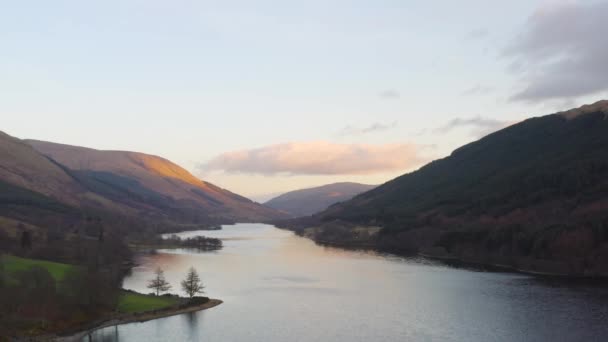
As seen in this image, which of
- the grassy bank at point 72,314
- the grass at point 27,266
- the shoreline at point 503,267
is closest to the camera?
the grassy bank at point 72,314

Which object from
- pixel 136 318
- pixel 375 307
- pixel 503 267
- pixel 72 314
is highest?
pixel 503 267

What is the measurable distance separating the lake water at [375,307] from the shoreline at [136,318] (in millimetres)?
1416

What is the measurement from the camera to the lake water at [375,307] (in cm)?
7131

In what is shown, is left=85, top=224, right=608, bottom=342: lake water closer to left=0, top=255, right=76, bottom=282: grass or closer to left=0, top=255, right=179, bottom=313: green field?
left=0, top=255, right=179, bottom=313: green field

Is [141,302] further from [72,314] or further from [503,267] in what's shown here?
[503,267]

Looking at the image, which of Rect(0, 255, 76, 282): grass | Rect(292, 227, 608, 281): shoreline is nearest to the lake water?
Rect(292, 227, 608, 281): shoreline

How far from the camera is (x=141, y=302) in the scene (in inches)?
3366

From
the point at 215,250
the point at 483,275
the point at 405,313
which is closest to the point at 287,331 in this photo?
the point at 405,313

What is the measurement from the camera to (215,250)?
196m

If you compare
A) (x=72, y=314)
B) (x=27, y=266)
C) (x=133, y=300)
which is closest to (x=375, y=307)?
(x=133, y=300)

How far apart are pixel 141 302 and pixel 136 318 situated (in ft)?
27.6

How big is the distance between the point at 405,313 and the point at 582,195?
119850 millimetres

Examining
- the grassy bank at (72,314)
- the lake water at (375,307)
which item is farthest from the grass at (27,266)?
the lake water at (375,307)

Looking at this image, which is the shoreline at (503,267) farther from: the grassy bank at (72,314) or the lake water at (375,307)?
the grassy bank at (72,314)
